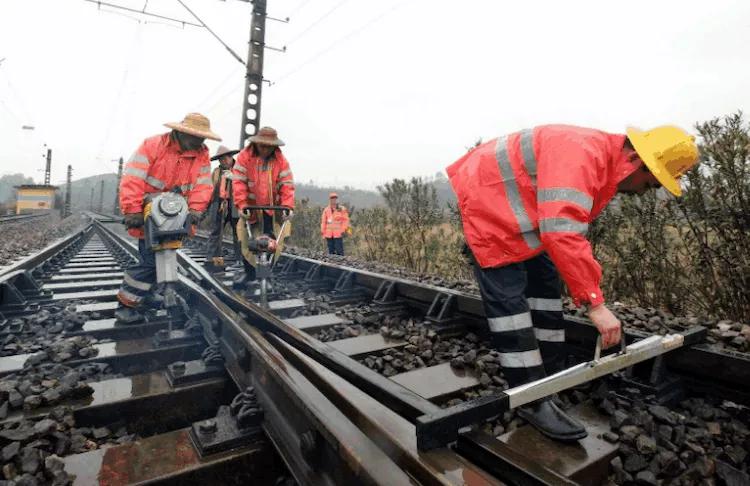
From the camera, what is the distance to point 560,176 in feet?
6.81

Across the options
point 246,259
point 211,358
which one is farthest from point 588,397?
point 246,259

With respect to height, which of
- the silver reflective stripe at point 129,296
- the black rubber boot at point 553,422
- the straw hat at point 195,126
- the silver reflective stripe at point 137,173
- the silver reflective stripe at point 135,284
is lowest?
the black rubber boot at point 553,422

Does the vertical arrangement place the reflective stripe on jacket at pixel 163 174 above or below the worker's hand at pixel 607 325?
above

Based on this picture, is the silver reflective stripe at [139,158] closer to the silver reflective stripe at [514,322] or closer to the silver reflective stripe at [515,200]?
the silver reflective stripe at [515,200]

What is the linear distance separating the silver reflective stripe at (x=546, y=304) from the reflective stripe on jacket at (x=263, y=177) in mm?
3547

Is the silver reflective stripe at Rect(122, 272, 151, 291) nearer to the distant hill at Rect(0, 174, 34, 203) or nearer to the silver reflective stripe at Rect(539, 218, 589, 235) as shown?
the silver reflective stripe at Rect(539, 218, 589, 235)

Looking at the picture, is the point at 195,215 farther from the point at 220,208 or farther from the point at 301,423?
the point at 220,208

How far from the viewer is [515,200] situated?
7.83ft

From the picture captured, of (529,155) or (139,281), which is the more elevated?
(529,155)

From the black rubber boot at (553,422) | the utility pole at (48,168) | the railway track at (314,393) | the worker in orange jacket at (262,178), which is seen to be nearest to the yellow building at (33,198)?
the utility pole at (48,168)

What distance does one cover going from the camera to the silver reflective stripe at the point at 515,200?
7.74 ft

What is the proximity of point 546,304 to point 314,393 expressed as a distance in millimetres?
1537

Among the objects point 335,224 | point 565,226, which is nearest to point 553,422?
point 565,226

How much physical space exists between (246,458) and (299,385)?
39 cm
